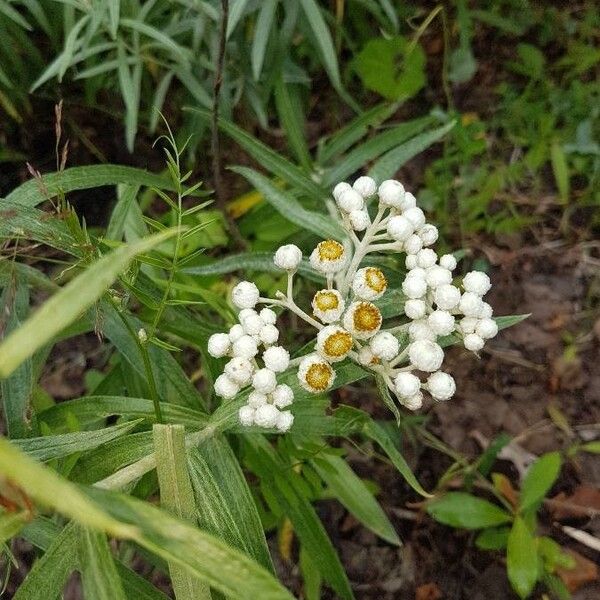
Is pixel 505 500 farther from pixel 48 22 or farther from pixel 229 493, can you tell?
pixel 48 22

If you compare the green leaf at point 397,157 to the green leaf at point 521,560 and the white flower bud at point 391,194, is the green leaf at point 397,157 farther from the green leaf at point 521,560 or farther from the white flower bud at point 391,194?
the green leaf at point 521,560

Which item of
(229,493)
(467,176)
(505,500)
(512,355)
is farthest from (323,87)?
(229,493)

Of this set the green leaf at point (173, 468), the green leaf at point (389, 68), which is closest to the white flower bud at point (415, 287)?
the green leaf at point (173, 468)

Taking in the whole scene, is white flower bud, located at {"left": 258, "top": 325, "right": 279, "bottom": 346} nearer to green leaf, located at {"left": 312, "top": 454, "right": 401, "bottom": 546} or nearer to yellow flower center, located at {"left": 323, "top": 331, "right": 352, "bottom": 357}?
yellow flower center, located at {"left": 323, "top": 331, "right": 352, "bottom": 357}

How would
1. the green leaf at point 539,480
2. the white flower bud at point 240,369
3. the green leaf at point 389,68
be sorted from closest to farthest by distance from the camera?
→ the white flower bud at point 240,369, the green leaf at point 539,480, the green leaf at point 389,68

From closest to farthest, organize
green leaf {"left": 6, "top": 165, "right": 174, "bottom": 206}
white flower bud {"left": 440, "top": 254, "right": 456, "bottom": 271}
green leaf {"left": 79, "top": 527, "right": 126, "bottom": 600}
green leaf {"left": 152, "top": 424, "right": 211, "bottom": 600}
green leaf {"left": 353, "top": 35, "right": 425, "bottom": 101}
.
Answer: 1. green leaf {"left": 79, "top": 527, "right": 126, "bottom": 600}
2. green leaf {"left": 152, "top": 424, "right": 211, "bottom": 600}
3. white flower bud {"left": 440, "top": 254, "right": 456, "bottom": 271}
4. green leaf {"left": 6, "top": 165, "right": 174, "bottom": 206}
5. green leaf {"left": 353, "top": 35, "right": 425, "bottom": 101}

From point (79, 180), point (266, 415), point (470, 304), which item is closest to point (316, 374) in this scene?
point (266, 415)

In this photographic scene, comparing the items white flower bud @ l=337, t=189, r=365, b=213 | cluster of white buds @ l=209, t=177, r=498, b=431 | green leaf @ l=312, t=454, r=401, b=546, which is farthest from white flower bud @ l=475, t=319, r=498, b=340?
green leaf @ l=312, t=454, r=401, b=546
